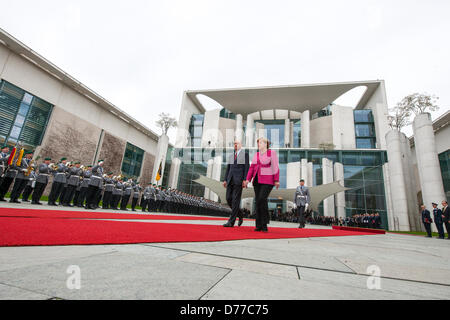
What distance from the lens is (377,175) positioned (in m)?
22.0

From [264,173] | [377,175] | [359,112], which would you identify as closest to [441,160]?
[377,175]

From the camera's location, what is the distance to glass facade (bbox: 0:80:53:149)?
1452cm

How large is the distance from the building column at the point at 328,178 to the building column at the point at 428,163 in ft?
28.0

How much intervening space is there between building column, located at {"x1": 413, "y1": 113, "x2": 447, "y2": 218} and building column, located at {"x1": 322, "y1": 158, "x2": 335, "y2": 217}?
28.0 feet

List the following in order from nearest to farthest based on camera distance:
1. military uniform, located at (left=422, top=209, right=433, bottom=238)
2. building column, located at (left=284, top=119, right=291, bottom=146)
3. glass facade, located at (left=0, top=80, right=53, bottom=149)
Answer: military uniform, located at (left=422, top=209, right=433, bottom=238), glass facade, located at (left=0, top=80, right=53, bottom=149), building column, located at (left=284, top=119, right=291, bottom=146)

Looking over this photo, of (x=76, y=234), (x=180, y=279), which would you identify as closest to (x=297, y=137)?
(x=76, y=234)

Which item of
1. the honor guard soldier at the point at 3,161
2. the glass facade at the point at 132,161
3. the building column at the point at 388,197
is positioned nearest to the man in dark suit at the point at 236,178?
the honor guard soldier at the point at 3,161

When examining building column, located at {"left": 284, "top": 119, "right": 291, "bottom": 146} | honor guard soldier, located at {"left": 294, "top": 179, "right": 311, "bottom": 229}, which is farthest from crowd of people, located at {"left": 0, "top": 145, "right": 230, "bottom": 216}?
building column, located at {"left": 284, "top": 119, "right": 291, "bottom": 146}

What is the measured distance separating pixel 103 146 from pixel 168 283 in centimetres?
2375

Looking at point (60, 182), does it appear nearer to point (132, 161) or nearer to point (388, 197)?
point (132, 161)

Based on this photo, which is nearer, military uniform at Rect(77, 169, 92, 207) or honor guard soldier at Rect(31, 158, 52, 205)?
honor guard soldier at Rect(31, 158, 52, 205)

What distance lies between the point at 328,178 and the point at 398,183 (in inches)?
283

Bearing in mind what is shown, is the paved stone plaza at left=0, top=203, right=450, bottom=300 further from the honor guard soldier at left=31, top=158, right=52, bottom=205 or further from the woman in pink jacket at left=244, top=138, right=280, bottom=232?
the honor guard soldier at left=31, top=158, right=52, bottom=205

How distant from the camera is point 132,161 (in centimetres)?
2570
